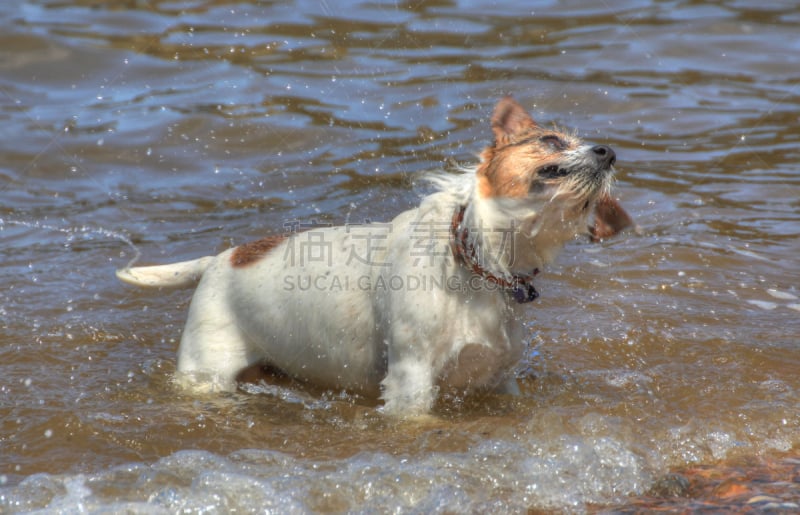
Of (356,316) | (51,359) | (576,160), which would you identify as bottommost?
(51,359)

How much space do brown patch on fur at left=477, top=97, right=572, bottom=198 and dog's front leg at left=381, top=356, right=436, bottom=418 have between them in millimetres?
787

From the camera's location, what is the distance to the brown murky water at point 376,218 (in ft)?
13.0

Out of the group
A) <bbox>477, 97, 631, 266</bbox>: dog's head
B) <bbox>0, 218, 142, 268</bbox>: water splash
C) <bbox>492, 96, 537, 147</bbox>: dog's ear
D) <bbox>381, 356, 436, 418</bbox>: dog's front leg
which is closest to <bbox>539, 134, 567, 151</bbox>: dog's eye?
<bbox>477, 97, 631, 266</bbox>: dog's head

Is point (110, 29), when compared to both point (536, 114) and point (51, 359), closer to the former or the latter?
point (536, 114)

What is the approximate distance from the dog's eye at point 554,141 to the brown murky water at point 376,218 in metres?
1.20

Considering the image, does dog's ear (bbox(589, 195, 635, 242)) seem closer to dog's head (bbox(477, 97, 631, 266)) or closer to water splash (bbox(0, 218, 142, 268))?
dog's head (bbox(477, 97, 631, 266))

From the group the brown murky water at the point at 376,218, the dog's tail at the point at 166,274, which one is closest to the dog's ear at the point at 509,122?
the brown murky water at the point at 376,218

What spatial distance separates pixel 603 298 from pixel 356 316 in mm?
2061

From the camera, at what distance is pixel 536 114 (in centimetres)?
926

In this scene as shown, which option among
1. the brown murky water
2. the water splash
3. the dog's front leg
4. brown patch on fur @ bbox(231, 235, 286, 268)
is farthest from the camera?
the water splash

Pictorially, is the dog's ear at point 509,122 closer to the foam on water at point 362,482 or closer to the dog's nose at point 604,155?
the dog's nose at point 604,155

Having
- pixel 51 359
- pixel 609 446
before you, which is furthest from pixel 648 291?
pixel 51 359

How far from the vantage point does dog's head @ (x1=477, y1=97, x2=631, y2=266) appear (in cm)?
386

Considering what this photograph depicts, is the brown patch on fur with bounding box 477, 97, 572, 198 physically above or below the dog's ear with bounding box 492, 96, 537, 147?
below
